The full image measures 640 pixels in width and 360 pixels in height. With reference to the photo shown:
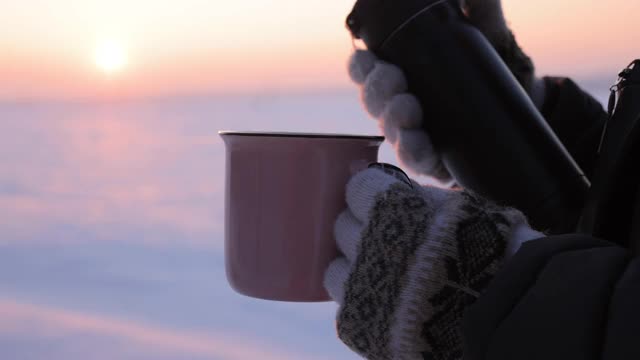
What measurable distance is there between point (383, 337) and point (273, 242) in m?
0.11

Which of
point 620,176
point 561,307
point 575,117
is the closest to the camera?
point 561,307

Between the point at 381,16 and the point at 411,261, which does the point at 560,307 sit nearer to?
the point at 411,261

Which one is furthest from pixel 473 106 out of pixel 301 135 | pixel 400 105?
pixel 301 135

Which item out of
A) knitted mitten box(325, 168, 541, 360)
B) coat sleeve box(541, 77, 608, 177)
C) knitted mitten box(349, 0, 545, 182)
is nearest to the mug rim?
knitted mitten box(325, 168, 541, 360)

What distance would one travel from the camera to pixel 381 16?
2.20 feet

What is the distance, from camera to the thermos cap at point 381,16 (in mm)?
664

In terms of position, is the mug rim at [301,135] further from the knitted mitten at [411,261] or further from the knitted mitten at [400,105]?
the knitted mitten at [400,105]

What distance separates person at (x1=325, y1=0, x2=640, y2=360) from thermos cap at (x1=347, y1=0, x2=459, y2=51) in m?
0.02

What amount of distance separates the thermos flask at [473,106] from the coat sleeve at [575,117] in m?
0.20

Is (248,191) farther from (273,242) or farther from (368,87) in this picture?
(368,87)

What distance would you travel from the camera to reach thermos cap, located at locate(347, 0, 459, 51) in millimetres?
664

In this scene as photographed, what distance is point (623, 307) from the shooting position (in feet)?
1.07

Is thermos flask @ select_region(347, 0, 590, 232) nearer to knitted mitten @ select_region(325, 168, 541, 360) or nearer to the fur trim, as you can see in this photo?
the fur trim

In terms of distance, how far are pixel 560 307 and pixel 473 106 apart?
13.3 inches
